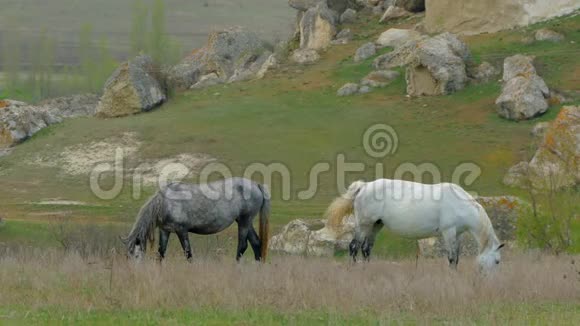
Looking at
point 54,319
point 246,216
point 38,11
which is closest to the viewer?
point 54,319

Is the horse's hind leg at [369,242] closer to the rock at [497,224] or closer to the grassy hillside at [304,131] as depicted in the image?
the rock at [497,224]

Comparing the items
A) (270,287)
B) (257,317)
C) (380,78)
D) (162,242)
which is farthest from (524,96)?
(257,317)

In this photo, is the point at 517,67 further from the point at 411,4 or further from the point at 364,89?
the point at 411,4

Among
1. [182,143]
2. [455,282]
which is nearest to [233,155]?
[182,143]

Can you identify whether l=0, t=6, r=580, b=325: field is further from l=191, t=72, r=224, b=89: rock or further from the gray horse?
l=191, t=72, r=224, b=89: rock

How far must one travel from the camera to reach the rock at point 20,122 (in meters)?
53.2

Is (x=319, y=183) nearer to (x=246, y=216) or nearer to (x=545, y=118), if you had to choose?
(x=545, y=118)

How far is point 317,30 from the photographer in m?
65.1

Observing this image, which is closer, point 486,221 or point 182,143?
point 486,221

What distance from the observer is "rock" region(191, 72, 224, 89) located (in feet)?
205

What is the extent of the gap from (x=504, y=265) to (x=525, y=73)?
3214cm

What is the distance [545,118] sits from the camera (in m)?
45.3

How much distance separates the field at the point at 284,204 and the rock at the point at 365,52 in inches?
33.3

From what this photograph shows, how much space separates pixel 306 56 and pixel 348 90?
930cm
